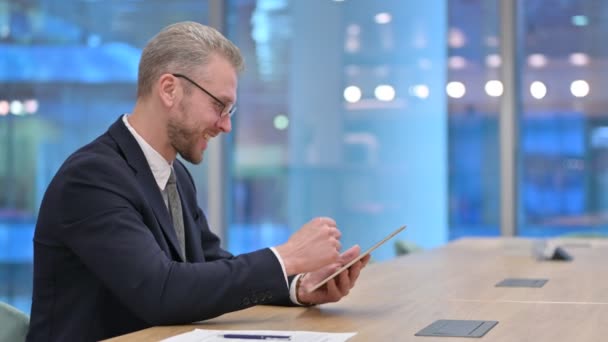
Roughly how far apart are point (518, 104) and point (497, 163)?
1.51ft

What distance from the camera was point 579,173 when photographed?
6742 millimetres

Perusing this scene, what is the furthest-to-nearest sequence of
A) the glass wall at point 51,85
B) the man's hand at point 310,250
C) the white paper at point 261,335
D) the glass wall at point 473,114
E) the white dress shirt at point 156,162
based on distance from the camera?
the glass wall at point 51,85
the glass wall at point 473,114
the white dress shirt at point 156,162
the man's hand at point 310,250
the white paper at point 261,335

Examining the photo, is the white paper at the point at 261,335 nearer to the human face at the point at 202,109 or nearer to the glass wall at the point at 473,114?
the human face at the point at 202,109

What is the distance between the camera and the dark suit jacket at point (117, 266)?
2.04 metres

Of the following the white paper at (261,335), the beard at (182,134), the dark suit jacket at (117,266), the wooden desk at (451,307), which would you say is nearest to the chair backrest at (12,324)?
the dark suit jacket at (117,266)

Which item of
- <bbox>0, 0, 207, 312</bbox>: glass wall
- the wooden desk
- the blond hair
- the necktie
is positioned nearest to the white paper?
the wooden desk

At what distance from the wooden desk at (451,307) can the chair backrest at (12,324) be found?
1.23 ft

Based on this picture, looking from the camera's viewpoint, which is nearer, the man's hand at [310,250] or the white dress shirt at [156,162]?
the man's hand at [310,250]

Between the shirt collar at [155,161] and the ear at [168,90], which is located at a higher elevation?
the ear at [168,90]

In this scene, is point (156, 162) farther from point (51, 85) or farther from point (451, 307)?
point (51, 85)

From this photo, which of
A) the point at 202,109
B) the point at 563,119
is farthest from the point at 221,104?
the point at 563,119

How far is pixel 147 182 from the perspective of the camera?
230cm

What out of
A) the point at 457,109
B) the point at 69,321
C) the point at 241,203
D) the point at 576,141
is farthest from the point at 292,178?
the point at 69,321

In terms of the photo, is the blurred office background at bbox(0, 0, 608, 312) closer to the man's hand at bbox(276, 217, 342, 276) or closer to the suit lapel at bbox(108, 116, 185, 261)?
the suit lapel at bbox(108, 116, 185, 261)
